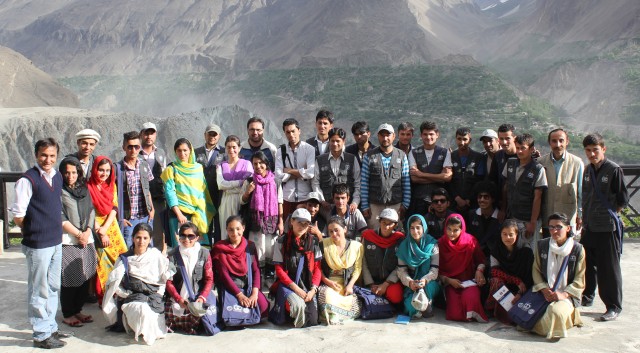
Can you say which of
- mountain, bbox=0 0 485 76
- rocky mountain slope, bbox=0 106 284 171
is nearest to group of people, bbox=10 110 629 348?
rocky mountain slope, bbox=0 106 284 171

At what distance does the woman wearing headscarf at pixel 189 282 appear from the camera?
4.51 metres

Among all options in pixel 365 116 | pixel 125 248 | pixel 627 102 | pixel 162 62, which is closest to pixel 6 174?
pixel 125 248

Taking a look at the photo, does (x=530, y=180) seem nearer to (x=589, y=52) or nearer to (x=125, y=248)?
(x=125, y=248)

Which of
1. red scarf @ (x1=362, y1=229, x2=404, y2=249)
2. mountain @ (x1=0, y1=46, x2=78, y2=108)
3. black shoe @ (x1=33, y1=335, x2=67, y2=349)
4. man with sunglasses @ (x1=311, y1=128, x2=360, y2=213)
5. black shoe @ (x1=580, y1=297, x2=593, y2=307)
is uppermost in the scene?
mountain @ (x1=0, y1=46, x2=78, y2=108)

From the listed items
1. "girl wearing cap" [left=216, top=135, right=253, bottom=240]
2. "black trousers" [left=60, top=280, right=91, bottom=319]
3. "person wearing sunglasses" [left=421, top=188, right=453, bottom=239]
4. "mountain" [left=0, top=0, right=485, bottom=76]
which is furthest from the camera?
"mountain" [left=0, top=0, right=485, bottom=76]

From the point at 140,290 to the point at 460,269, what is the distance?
272cm

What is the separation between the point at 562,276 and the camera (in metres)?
4.48

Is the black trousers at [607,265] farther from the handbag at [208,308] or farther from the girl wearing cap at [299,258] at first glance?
the handbag at [208,308]

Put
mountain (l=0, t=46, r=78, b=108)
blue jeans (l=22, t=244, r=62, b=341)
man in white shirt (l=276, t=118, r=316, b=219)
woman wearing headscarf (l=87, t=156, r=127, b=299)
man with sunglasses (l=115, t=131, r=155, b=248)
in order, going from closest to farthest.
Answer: blue jeans (l=22, t=244, r=62, b=341) < woman wearing headscarf (l=87, t=156, r=127, b=299) < man with sunglasses (l=115, t=131, r=155, b=248) < man in white shirt (l=276, t=118, r=316, b=219) < mountain (l=0, t=46, r=78, b=108)

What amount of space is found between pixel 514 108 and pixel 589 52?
13.9 m

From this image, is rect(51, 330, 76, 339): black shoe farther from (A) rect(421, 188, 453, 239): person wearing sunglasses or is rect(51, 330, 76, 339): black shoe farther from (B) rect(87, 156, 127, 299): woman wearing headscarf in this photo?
(A) rect(421, 188, 453, 239): person wearing sunglasses

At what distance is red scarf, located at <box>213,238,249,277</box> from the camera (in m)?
4.72

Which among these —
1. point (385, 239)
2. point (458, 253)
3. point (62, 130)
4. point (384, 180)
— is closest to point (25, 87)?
point (62, 130)

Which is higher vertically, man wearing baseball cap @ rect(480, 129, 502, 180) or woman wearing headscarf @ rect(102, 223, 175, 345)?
man wearing baseball cap @ rect(480, 129, 502, 180)
